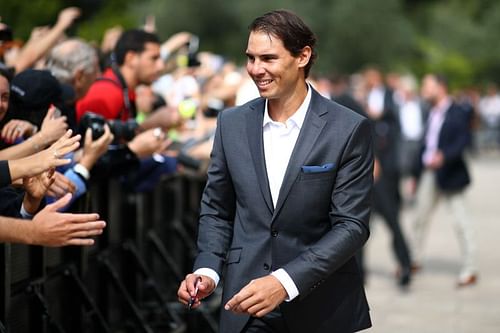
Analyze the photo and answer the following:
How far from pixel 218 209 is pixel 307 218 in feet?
1.32

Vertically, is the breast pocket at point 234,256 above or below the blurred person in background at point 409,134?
above

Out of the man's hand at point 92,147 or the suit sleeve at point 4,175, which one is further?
the man's hand at point 92,147

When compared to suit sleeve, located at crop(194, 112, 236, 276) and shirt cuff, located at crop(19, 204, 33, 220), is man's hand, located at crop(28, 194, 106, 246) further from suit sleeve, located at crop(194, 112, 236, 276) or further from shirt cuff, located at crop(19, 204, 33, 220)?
shirt cuff, located at crop(19, 204, 33, 220)

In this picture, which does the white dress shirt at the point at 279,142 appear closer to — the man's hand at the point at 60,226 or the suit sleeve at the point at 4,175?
the man's hand at the point at 60,226

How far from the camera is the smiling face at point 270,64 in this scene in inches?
184

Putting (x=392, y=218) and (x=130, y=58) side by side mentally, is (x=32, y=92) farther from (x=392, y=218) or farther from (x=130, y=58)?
(x=392, y=218)

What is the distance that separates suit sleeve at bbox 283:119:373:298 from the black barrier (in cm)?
160

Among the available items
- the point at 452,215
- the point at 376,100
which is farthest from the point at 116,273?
the point at 376,100

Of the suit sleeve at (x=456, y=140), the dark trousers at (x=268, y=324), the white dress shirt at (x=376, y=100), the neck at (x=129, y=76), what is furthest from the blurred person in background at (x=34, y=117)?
the white dress shirt at (x=376, y=100)

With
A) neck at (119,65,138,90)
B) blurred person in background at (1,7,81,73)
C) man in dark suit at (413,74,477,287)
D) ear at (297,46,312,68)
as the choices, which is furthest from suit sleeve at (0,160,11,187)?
man in dark suit at (413,74,477,287)

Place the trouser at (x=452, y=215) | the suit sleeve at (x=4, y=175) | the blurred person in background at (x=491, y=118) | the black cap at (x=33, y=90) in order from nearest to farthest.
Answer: the suit sleeve at (x=4, y=175) < the black cap at (x=33, y=90) < the trouser at (x=452, y=215) < the blurred person in background at (x=491, y=118)

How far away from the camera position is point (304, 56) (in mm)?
4777

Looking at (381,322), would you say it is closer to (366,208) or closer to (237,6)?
(366,208)

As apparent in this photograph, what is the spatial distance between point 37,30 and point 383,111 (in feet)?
24.5
